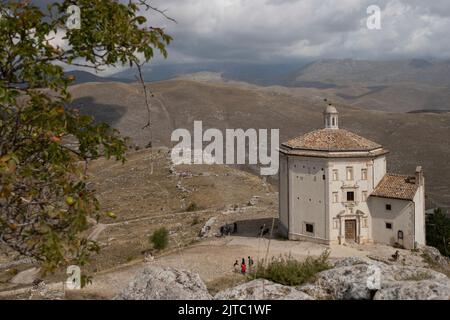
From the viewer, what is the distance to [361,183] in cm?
3625

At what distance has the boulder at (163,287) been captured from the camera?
1050 cm

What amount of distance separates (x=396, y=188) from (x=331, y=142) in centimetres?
631

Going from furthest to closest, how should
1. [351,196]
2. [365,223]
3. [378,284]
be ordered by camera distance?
[365,223] → [351,196] → [378,284]

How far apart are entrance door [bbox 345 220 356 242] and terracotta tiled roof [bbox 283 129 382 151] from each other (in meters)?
5.88

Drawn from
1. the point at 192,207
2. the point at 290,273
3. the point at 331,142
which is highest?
the point at 331,142

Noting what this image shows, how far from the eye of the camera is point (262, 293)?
10078mm

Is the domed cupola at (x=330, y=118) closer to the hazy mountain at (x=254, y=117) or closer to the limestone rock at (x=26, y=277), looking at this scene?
the limestone rock at (x=26, y=277)

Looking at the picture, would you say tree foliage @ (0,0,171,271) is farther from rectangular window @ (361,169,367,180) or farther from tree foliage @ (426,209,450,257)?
tree foliage @ (426,209,450,257)

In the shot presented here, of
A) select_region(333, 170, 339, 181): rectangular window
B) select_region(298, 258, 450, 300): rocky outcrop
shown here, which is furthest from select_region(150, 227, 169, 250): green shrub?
select_region(298, 258, 450, 300): rocky outcrop

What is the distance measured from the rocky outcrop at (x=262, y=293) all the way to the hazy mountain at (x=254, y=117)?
3710 inches

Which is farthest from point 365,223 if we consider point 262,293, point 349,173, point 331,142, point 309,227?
point 262,293

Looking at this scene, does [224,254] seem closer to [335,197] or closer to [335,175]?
[335,197]

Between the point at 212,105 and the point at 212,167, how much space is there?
90360 millimetres
